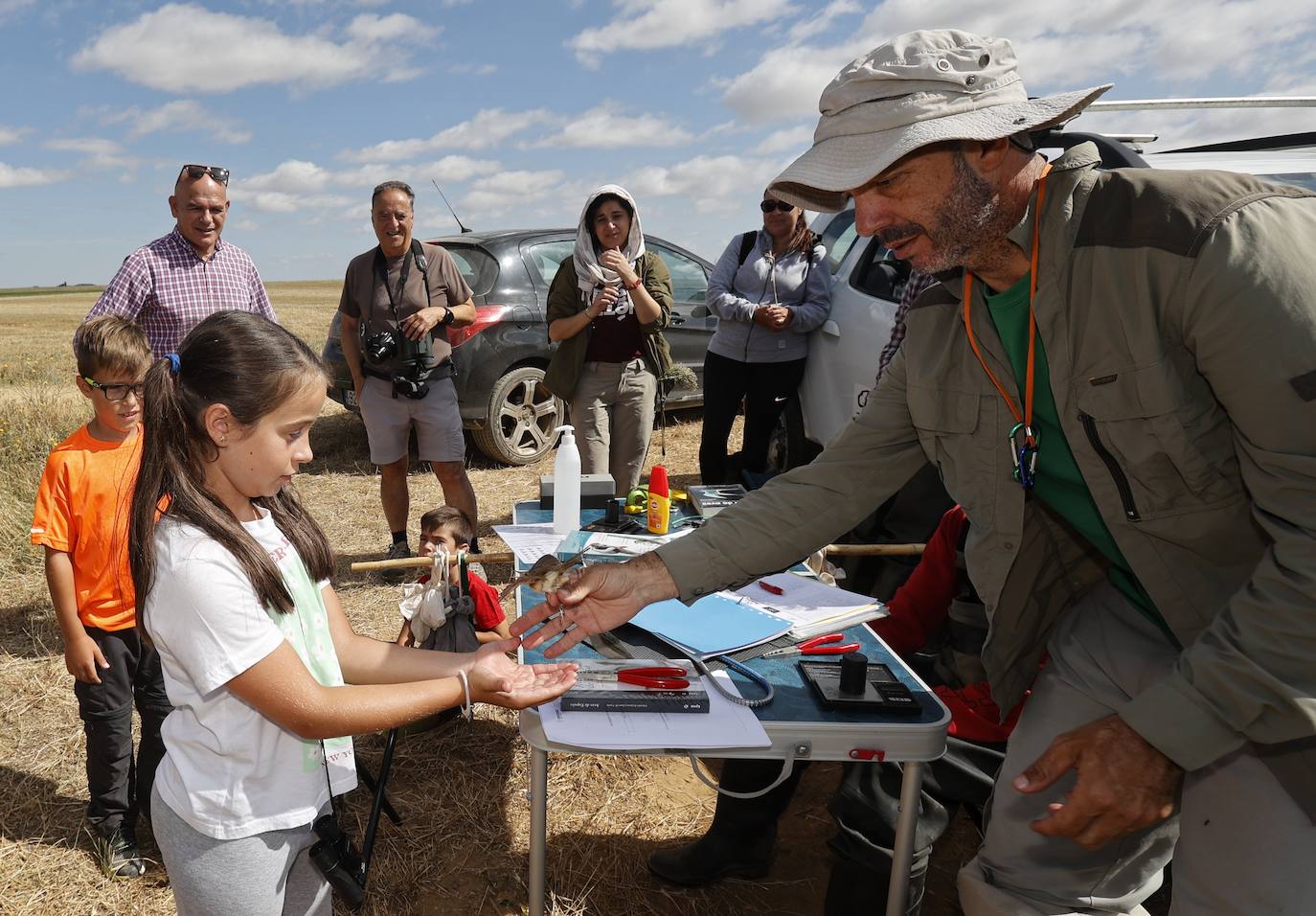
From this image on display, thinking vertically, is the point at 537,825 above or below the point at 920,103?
below

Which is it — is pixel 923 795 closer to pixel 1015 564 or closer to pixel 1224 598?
pixel 1015 564

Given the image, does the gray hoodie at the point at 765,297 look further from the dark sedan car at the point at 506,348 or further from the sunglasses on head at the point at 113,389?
the sunglasses on head at the point at 113,389

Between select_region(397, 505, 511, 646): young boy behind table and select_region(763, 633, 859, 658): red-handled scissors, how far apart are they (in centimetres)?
117

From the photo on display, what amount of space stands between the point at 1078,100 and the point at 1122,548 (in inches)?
34.4

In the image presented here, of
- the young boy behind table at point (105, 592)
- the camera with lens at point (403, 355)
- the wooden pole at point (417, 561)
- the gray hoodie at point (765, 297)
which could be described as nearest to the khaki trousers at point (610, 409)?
the gray hoodie at point (765, 297)

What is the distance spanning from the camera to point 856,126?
5.82ft

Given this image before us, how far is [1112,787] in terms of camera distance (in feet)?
4.81

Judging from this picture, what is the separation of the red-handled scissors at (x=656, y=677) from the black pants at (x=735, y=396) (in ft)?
11.5

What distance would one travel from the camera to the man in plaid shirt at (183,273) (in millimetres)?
3881

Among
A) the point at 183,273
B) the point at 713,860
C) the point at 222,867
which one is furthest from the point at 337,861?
the point at 183,273

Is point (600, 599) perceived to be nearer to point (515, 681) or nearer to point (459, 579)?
point (515, 681)

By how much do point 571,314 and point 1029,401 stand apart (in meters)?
3.34

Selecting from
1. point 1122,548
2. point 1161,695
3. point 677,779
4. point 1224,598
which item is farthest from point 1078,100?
point 677,779

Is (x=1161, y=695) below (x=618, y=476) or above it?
above
